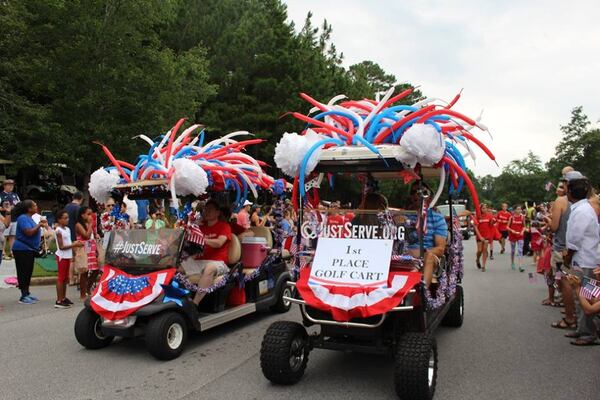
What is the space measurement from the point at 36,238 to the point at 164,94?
1008cm

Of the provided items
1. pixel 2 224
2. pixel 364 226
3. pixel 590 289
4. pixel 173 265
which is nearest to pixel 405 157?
pixel 364 226

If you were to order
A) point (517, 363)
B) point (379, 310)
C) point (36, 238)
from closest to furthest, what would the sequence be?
point (379, 310) < point (517, 363) < point (36, 238)

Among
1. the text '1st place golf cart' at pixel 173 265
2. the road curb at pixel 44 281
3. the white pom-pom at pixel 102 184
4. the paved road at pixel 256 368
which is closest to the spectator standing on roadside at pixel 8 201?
the road curb at pixel 44 281

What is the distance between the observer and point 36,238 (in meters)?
8.51

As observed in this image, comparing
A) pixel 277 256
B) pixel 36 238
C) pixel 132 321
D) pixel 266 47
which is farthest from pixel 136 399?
pixel 266 47

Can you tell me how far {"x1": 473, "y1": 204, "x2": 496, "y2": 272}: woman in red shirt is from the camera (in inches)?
507

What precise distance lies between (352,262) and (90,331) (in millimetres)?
3237

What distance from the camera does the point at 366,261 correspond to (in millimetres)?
4703

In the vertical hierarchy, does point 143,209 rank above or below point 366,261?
above

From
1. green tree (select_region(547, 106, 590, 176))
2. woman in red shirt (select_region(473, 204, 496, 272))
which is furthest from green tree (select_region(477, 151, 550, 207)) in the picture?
woman in red shirt (select_region(473, 204, 496, 272))

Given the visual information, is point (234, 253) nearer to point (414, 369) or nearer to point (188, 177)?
point (188, 177)

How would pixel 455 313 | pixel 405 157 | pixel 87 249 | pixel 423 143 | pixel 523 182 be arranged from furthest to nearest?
pixel 523 182
pixel 87 249
pixel 455 313
pixel 405 157
pixel 423 143

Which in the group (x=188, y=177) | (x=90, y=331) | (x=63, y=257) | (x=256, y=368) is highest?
(x=188, y=177)

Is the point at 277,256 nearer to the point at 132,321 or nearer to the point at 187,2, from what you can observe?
the point at 132,321
